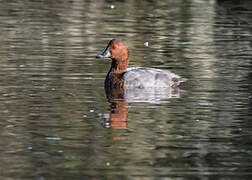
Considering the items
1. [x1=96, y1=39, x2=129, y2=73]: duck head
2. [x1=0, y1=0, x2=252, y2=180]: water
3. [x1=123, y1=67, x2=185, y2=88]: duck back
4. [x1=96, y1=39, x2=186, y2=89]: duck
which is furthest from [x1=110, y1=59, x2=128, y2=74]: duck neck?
[x1=123, y1=67, x2=185, y2=88]: duck back

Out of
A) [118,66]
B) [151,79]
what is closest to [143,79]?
[151,79]

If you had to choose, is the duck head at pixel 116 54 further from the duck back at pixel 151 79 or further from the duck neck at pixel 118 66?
the duck back at pixel 151 79

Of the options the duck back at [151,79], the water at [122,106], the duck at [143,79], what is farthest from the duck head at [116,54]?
the duck back at [151,79]

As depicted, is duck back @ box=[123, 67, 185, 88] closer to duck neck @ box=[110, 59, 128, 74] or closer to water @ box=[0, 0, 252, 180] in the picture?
water @ box=[0, 0, 252, 180]

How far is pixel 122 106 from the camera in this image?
39.3 feet

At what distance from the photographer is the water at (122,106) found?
8.61m

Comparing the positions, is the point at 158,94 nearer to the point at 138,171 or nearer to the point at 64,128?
the point at 64,128

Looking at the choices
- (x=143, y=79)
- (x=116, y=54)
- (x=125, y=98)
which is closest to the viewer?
(x=125, y=98)

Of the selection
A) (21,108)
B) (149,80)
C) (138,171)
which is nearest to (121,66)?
(149,80)

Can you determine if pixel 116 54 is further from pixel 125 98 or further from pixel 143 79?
pixel 125 98

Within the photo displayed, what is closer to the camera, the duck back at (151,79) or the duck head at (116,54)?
the duck back at (151,79)

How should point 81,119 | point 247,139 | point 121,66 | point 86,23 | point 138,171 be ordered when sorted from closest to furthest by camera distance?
point 138,171
point 247,139
point 81,119
point 121,66
point 86,23

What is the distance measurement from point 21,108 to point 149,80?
299 cm

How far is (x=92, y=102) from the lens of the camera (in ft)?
40.1
